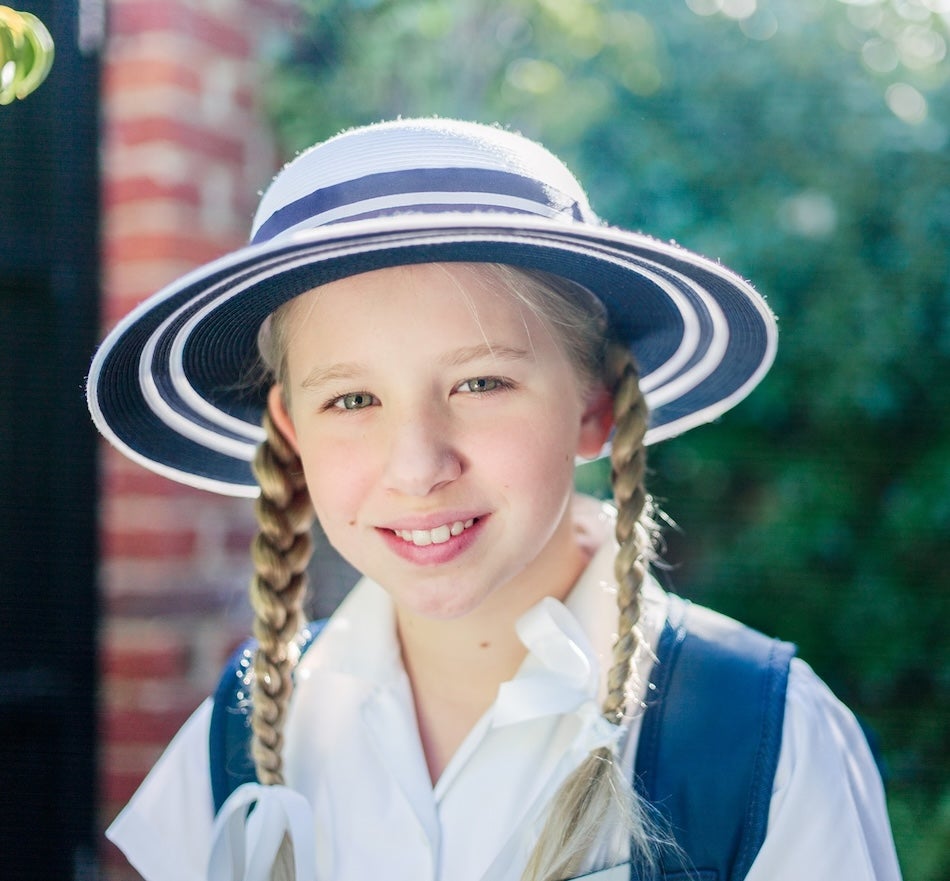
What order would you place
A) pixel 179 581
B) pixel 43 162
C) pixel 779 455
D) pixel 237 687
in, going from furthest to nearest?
pixel 779 455 < pixel 179 581 < pixel 43 162 < pixel 237 687

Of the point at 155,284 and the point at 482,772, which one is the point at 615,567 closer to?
the point at 482,772

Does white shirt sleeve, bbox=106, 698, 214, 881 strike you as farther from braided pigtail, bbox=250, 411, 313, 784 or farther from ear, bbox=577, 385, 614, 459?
ear, bbox=577, 385, 614, 459

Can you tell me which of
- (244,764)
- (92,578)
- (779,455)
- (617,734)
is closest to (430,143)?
(617,734)

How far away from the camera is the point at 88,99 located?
88.2 inches

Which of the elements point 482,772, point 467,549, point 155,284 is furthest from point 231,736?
point 155,284

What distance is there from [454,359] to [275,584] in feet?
1.54

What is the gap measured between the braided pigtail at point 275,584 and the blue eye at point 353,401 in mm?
223

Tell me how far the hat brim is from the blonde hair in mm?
40

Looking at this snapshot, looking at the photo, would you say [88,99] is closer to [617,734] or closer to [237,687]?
[237,687]

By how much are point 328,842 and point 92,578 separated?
1.08 meters

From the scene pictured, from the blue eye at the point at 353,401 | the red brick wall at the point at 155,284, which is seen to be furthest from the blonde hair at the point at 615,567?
the red brick wall at the point at 155,284

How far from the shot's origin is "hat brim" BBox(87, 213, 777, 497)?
1.12 metres

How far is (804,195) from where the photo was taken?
2518 millimetres

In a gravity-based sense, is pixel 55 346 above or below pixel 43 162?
below
